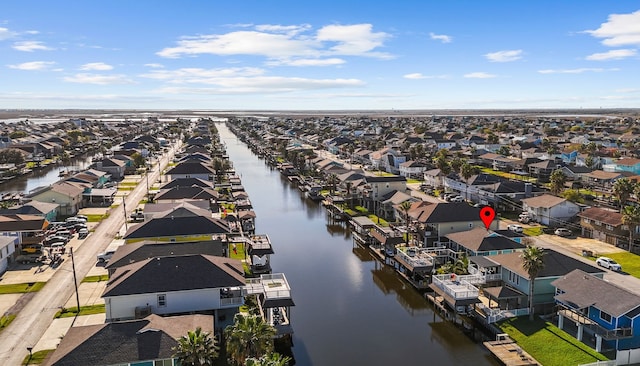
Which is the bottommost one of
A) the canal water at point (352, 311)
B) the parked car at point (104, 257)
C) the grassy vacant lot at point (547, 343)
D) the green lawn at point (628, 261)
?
the canal water at point (352, 311)

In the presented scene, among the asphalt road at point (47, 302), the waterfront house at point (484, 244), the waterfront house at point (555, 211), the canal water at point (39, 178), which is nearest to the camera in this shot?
the asphalt road at point (47, 302)

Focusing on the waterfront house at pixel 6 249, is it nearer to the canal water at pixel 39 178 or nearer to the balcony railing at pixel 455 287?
the balcony railing at pixel 455 287

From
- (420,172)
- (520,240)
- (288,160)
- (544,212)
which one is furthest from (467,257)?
(288,160)

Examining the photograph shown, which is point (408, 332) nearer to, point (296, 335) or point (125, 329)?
point (296, 335)

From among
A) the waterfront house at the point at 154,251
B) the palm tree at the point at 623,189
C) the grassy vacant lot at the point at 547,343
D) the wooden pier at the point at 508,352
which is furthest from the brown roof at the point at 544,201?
the waterfront house at the point at 154,251

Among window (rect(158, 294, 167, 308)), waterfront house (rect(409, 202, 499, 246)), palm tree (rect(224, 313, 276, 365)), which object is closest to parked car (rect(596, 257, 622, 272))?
waterfront house (rect(409, 202, 499, 246))

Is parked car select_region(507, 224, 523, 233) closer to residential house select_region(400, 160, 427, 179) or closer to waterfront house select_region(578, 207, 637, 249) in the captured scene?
waterfront house select_region(578, 207, 637, 249)

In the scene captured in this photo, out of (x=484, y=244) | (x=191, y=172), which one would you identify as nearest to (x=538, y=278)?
(x=484, y=244)
